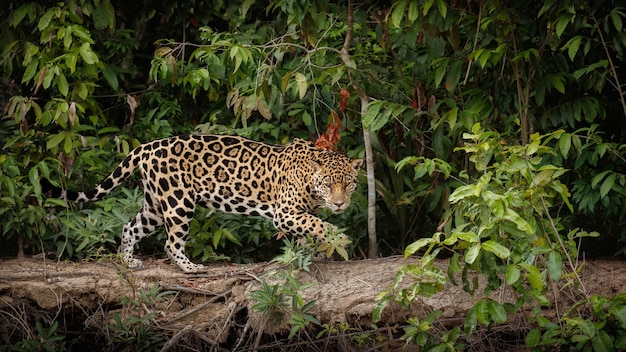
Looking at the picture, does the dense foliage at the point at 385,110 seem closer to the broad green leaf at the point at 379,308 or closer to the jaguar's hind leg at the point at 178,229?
the broad green leaf at the point at 379,308

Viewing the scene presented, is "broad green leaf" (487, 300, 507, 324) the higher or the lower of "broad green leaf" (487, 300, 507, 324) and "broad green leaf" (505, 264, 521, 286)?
the lower

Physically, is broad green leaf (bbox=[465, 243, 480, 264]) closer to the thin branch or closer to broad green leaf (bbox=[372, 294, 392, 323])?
broad green leaf (bbox=[372, 294, 392, 323])

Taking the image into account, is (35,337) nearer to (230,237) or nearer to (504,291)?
(230,237)

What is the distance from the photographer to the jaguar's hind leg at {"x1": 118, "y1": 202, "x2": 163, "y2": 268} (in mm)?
8375

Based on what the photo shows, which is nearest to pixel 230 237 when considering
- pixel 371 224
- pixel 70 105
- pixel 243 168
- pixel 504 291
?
pixel 243 168

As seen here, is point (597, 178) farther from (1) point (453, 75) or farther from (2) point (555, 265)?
(2) point (555, 265)

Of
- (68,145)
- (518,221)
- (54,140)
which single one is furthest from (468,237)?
(54,140)

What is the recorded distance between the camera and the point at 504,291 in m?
7.25

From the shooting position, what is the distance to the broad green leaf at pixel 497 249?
5684 millimetres

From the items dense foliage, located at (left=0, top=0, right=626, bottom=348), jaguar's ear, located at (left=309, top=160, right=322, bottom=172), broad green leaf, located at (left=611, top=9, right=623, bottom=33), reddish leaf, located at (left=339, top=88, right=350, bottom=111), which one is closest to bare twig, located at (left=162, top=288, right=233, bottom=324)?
dense foliage, located at (left=0, top=0, right=626, bottom=348)

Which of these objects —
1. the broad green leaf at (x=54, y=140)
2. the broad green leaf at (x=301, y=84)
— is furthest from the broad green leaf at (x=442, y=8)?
the broad green leaf at (x=54, y=140)

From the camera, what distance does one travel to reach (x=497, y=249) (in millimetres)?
5707

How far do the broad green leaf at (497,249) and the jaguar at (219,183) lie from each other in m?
2.32

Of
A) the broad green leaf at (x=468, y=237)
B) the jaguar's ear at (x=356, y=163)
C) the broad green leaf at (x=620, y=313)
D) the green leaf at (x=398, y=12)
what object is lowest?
the broad green leaf at (x=620, y=313)
